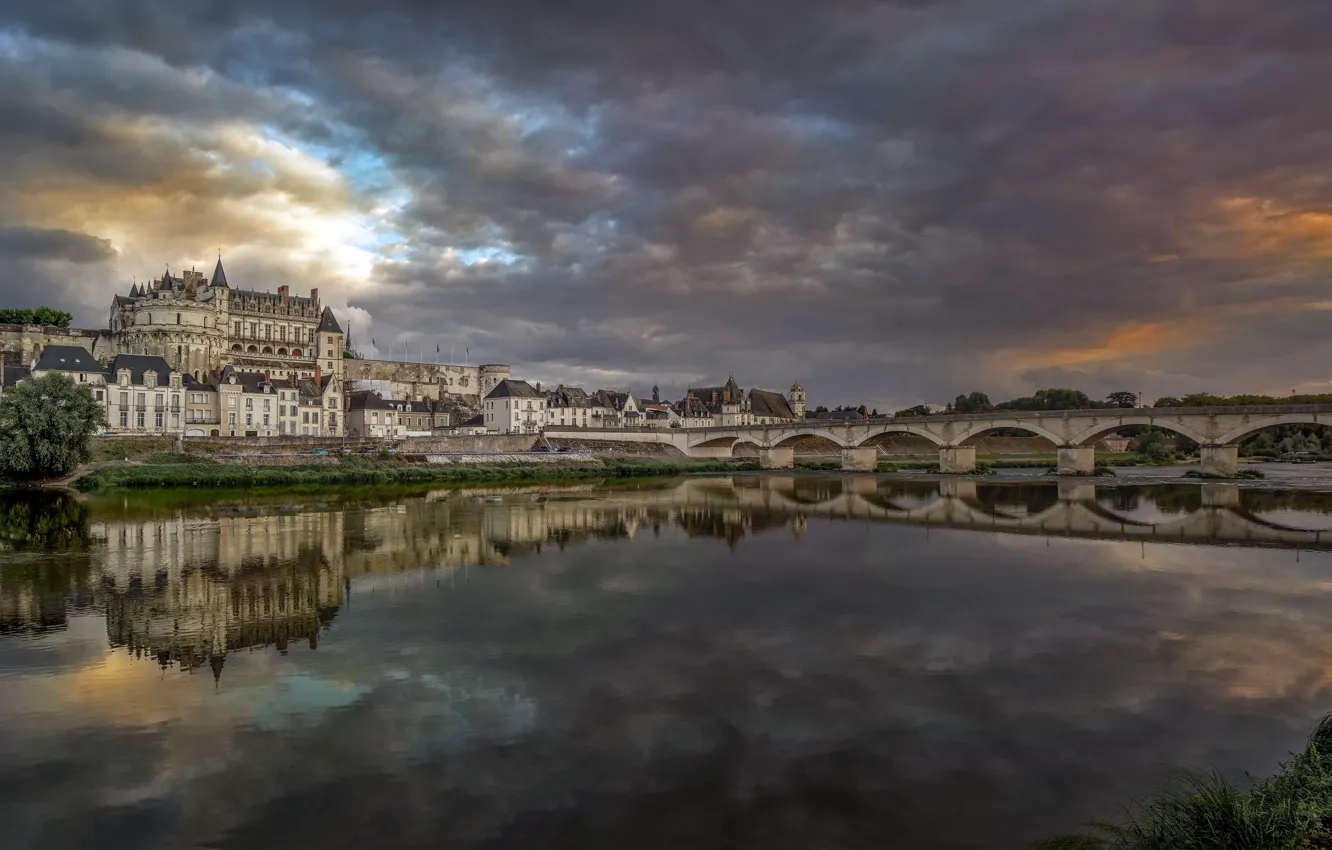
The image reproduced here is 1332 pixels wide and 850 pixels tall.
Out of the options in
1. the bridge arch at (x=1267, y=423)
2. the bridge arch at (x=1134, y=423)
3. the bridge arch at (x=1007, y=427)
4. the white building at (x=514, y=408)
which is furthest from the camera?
the white building at (x=514, y=408)

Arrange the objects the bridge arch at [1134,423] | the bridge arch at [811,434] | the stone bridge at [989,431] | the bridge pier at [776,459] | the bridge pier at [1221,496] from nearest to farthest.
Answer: the bridge pier at [1221,496]
the stone bridge at [989,431]
the bridge arch at [1134,423]
the bridge arch at [811,434]
the bridge pier at [776,459]

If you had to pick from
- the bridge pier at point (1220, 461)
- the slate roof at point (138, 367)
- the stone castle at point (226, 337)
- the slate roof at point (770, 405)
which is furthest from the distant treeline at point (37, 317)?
the bridge pier at point (1220, 461)

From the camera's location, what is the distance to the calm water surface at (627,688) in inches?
267

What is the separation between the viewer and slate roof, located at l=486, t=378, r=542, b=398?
7904 centimetres

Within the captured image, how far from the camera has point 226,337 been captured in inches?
2896

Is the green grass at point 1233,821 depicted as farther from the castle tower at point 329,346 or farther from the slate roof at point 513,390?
the castle tower at point 329,346

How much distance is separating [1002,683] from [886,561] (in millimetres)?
10122

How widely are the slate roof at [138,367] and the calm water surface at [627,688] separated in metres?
39.6

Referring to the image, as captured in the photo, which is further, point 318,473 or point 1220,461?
point 1220,461

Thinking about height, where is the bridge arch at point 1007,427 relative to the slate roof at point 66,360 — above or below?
below

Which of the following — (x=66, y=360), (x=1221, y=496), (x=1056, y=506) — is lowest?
(x=1056, y=506)

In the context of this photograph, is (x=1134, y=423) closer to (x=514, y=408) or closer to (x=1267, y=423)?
(x=1267, y=423)

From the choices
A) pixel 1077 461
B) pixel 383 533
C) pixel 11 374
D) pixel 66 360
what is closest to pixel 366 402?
pixel 66 360

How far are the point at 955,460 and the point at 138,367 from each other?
6151 cm
